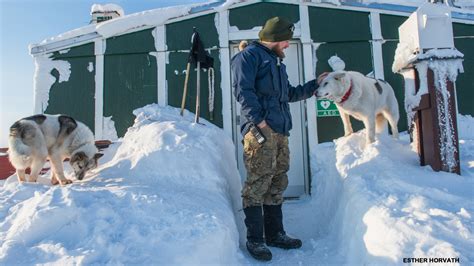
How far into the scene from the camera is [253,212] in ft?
10.2

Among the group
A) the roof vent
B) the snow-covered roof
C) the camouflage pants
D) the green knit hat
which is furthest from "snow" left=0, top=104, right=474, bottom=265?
the roof vent

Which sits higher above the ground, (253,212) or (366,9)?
(366,9)

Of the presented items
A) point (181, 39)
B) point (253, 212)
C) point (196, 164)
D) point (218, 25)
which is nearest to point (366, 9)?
point (218, 25)

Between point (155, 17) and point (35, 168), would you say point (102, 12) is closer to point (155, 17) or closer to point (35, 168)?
point (155, 17)

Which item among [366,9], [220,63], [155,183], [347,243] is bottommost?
[347,243]

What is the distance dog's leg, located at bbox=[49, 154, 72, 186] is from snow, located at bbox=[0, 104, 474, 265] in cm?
42

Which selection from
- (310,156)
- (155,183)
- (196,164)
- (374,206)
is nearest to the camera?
(374,206)

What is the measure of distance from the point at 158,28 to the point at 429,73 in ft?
14.6

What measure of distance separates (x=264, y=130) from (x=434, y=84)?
2.00m

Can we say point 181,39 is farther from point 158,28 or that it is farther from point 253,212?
point 253,212

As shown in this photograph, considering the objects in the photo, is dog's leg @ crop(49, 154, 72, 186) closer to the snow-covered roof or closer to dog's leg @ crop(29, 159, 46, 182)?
dog's leg @ crop(29, 159, 46, 182)

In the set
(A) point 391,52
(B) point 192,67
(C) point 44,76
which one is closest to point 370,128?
(A) point 391,52

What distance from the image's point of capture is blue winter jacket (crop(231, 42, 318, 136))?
305cm

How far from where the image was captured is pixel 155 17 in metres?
6.26
